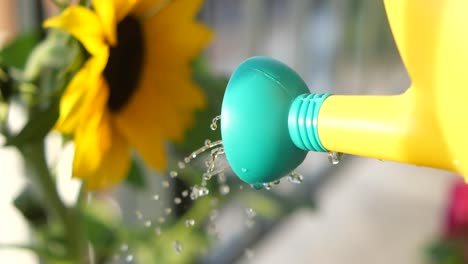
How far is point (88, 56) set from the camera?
0.36 meters

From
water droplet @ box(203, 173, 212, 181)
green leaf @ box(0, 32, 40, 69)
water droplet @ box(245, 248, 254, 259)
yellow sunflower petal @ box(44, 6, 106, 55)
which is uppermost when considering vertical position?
yellow sunflower petal @ box(44, 6, 106, 55)

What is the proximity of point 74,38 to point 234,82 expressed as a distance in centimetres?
15

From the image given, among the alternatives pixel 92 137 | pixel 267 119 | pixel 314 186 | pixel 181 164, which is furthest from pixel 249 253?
pixel 267 119

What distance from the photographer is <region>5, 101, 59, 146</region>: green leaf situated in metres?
0.38

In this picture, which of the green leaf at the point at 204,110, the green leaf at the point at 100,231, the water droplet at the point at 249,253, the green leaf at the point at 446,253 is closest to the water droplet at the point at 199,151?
the green leaf at the point at 204,110

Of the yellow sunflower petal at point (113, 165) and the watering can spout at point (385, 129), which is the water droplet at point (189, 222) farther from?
the watering can spout at point (385, 129)

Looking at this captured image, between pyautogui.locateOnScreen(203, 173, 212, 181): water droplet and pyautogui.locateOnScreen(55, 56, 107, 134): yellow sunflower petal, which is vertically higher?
pyautogui.locateOnScreen(55, 56, 107, 134): yellow sunflower petal

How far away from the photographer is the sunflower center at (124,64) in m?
0.37

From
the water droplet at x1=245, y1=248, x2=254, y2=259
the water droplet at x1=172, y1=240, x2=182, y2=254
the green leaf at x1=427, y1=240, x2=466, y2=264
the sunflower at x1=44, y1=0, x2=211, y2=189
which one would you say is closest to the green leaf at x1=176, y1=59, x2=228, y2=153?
the sunflower at x1=44, y1=0, x2=211, y2=189

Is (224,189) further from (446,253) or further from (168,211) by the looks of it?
(446,253)

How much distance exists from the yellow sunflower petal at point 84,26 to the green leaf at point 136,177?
5.4 inches

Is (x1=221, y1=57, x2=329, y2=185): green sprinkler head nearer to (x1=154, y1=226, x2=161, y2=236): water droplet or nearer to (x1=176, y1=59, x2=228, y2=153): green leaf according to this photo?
(x1=176, y1=59, x2=228, y2=153): green leaf

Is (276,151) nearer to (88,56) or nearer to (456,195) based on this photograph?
(88,56)

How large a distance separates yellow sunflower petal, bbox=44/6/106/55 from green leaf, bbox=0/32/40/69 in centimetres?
8
